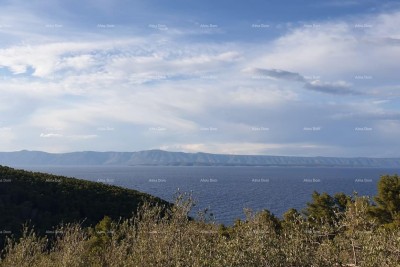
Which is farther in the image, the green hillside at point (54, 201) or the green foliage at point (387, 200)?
the green hillside at point (54, 201)

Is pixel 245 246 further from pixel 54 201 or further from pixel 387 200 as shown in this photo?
pixel 54 201

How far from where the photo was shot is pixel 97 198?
2963 inches

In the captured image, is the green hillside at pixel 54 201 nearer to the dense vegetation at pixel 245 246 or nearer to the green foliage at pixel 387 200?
the green foliage at pixel 387 200

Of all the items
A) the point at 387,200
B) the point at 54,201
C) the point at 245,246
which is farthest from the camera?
the point at 54,201

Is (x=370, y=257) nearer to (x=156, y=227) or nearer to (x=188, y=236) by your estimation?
(x=188, y=236)

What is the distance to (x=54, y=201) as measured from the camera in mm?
69875

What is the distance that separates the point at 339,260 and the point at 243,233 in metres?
4.12

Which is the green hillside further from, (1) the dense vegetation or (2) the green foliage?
(1) the dense vegetation

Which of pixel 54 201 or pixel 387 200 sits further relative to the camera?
pixel 54 201

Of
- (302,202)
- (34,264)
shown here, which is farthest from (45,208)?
(302,202)

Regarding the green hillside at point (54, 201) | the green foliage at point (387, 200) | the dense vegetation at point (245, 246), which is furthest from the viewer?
the green hillside at point (54, 201)

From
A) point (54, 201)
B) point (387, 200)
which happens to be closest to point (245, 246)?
point (387, 200)

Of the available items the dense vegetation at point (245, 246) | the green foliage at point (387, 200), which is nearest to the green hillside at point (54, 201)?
the green foliage at point (387, 200)

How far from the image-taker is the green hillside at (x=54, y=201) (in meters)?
62.8
